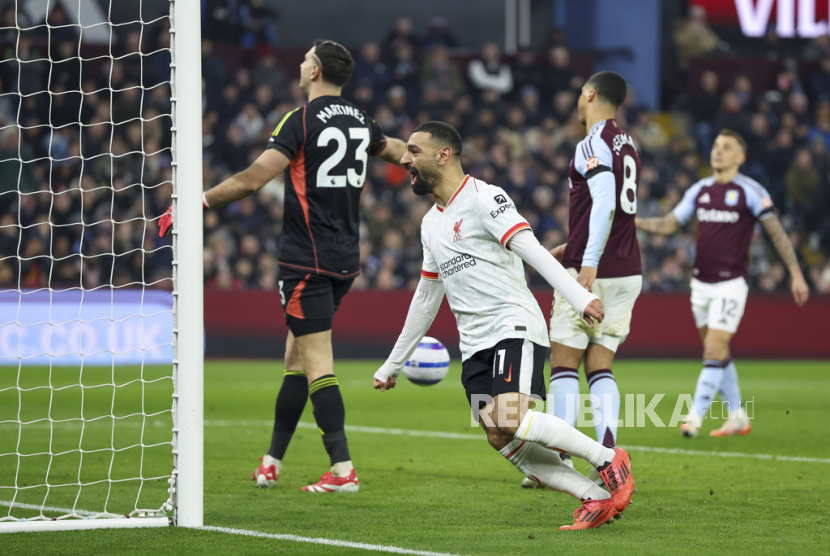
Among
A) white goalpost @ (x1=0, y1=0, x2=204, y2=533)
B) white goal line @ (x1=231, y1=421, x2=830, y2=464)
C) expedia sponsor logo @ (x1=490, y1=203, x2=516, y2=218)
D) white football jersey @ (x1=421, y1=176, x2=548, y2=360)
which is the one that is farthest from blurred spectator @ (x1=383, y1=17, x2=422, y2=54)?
expedia sponsor logo @ (x1=490, y1=203, x2=516, y2=218)

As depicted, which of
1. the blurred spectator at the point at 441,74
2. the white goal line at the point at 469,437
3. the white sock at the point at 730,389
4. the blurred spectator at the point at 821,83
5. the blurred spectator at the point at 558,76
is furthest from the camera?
the blurred spectator at the point at 821,83

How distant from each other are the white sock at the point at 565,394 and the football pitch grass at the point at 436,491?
0.44m

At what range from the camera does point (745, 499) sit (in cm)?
518

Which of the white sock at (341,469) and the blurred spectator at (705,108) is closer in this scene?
the white sock at (341,469)

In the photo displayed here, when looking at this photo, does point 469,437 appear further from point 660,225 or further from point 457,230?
point 457,230

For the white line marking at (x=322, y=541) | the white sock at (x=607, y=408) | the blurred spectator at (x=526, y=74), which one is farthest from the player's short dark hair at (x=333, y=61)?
the blurred spectator at (x=526, y=74)

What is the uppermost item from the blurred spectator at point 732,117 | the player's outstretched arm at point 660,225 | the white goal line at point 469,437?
the blurred spectator at point 732,117

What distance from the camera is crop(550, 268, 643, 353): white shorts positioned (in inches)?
218

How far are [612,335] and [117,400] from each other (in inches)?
246

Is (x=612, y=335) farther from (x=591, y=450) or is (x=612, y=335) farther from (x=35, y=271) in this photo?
(x=35, y=271)

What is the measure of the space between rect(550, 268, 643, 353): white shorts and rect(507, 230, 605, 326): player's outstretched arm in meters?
1.28

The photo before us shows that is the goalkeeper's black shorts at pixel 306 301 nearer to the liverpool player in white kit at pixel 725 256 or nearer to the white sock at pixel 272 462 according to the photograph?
the white sock at pixel 272 462

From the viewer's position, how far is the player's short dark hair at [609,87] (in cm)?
564

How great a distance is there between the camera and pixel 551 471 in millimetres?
4453
